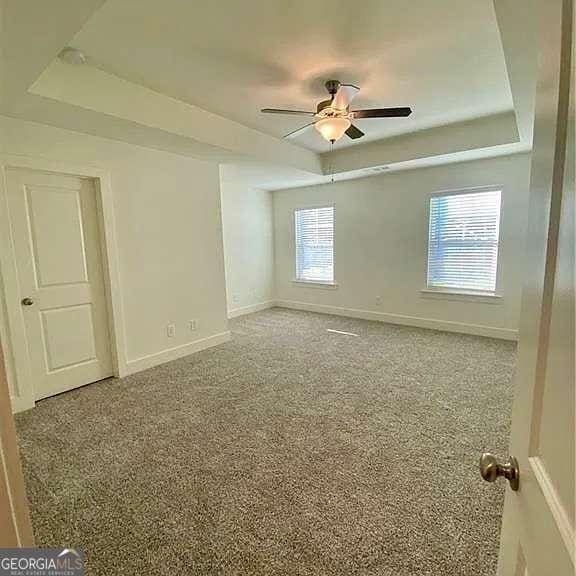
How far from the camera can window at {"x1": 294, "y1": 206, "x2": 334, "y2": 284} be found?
5887mm

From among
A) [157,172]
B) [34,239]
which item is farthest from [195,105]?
[34,239]

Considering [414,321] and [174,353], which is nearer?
[174,353]

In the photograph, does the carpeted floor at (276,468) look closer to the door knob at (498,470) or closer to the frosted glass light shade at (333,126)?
the door knob at (498,470)

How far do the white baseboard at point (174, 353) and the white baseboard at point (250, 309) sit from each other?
1.44 metres

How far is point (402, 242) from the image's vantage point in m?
5.01

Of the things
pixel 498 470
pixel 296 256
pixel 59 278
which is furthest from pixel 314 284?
pixel 498 470

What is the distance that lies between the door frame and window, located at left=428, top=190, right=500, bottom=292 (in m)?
4.14

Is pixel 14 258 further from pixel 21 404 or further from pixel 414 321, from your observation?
pixel 414 321

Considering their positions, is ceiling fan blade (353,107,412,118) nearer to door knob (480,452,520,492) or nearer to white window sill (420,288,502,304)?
door knob (480,452,520,492)

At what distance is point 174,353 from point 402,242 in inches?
142

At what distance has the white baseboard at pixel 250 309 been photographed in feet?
19.4

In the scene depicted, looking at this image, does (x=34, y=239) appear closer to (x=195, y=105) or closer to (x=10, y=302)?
(x=10, y=302)

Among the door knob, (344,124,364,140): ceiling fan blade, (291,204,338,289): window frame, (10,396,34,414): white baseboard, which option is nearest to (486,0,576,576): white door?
the door knob

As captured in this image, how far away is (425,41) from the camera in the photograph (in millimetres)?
2189
